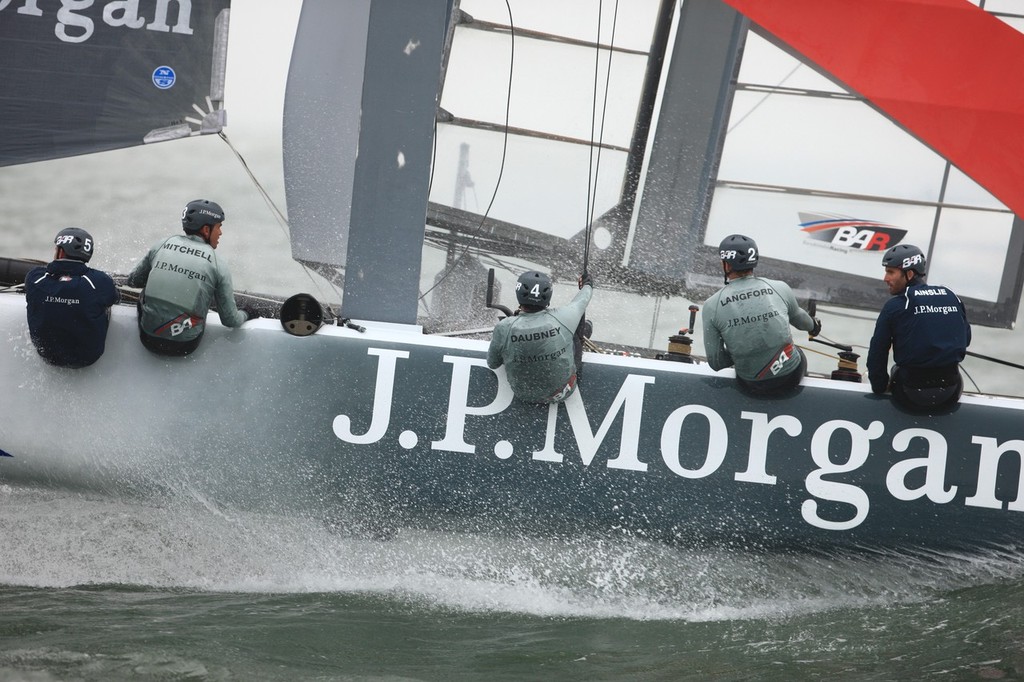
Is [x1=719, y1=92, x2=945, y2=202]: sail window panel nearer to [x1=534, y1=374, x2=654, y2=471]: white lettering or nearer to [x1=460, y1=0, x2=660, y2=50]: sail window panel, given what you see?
[x1=460, y1=0, x2=660, y2=50]: sail window panel

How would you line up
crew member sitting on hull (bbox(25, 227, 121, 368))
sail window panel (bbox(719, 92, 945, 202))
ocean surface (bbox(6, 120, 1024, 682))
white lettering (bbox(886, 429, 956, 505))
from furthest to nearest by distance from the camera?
sail window panel (bbox(719, 92, 945, 202))
white lettering (bbox(886, 429, 956, 505))
crew member sitting on hull (bbox(25, 227, 121, 368))
ocean surface (bbox(6, 120, 1024, 682))

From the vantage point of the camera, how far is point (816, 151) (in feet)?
17.7

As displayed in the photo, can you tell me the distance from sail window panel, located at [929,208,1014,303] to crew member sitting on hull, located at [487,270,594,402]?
269 centimetres

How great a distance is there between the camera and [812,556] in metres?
3.63

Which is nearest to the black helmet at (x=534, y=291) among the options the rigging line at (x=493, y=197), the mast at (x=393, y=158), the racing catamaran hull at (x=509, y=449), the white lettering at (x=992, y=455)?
the racing catamaran hull at (x=509, y=449)

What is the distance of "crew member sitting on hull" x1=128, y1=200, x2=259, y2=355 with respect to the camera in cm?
351

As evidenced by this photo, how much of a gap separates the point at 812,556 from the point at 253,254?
1328 cm

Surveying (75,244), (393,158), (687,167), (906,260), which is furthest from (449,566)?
(687,167)

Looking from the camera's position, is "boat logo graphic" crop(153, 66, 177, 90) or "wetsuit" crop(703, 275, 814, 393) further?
"boat logo graphic" crop(153, 66, 177, 90)

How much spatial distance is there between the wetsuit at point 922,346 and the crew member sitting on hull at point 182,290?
90.1 inches

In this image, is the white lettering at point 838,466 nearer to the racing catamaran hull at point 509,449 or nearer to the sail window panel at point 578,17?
the racing catamaran hull at point 509,449

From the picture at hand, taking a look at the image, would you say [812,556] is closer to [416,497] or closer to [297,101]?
[416,497]

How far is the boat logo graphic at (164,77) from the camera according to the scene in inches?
191

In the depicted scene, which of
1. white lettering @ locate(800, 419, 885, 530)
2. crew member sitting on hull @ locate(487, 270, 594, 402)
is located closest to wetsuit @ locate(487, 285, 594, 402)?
crew member sitting on hull @ locate(487, 270, 594, 402)
